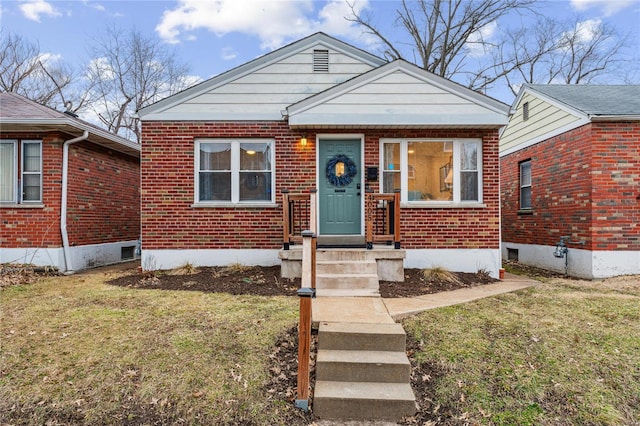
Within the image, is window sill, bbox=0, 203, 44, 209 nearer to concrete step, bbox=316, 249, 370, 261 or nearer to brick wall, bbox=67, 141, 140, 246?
brick wall, bbox=67, 141, 140, 246

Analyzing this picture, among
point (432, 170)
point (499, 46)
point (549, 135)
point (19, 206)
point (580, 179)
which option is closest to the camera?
point (432, 170)

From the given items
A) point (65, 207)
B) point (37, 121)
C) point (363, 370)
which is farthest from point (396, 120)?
point (65, 207)

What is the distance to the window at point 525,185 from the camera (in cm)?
1009

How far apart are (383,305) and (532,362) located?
1.82 metres

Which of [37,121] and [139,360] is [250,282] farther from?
[37,121]

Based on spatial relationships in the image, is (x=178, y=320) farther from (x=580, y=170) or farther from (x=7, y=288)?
(x=580, y=170)

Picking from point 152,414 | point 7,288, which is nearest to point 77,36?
point 7,288

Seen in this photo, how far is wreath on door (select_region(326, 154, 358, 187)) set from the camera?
294 inches

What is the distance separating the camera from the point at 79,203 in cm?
830

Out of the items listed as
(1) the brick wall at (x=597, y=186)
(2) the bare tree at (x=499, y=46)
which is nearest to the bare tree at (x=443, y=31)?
(2) the bare tree at (x=499, y=46)

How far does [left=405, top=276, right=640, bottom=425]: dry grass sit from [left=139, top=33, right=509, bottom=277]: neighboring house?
8.40 ft

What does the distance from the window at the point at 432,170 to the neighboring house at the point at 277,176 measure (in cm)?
2

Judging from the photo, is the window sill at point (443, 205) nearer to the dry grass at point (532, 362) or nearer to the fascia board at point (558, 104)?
the dry grass at point (532, 362)

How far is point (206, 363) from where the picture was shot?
11.6 ft
